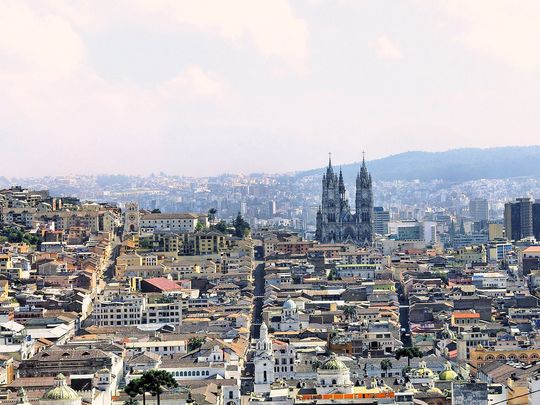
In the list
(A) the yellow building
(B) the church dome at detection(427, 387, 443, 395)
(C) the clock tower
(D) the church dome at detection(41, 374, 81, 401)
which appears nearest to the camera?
(D) the church dome at detection(41, 374, 81, 401)

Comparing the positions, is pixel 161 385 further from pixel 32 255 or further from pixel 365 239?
pixel 365 239

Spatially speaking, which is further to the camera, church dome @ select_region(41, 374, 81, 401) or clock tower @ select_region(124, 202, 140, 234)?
clock tower @ select_region(124, 202, 140, 234)

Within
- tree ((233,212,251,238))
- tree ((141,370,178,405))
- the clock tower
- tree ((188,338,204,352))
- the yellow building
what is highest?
the clock tower

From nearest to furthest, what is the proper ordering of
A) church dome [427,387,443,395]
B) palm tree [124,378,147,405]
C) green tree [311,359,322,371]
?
palm tree [124,378,147,405]
church dome [427,387,443,395]
green tree [311,359,322,371]

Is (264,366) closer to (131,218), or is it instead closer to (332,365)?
(332,365)

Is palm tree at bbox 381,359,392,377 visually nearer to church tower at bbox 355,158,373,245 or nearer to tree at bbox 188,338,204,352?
tree at bbox 188,338,204,352

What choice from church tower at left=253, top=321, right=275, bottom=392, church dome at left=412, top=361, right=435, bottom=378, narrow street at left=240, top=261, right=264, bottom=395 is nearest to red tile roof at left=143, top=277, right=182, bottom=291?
narrow street at left=240, top=261, right=264, bottom=395

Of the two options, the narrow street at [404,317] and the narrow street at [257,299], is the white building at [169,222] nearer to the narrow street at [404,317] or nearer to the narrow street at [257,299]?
the narrow street at [257,299]
